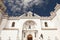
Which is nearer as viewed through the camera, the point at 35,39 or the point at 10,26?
the point at 35,39

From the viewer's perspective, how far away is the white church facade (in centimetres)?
2634

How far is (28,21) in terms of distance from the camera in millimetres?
29781

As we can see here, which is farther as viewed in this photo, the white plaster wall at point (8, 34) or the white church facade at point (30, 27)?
the white church facade at point (30, 27)

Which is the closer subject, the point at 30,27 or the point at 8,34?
the point at 8,34

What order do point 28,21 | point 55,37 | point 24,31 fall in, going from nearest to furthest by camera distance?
point 55,37
point 24,31
point 28,21

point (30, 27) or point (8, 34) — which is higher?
point (30, 27)

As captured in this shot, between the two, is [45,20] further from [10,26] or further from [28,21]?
[10,26]

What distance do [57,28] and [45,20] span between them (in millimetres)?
4497

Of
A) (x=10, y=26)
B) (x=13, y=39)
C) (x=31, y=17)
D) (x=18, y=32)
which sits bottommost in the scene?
(x=13, y=39)

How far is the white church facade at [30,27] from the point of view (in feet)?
86.4

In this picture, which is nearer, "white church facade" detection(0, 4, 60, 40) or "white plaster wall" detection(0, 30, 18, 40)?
"white plaster wall" detection(0, 30, 18, 40)

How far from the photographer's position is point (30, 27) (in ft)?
95.3

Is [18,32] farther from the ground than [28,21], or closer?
closer

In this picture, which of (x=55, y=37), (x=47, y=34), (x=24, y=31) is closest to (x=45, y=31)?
(x=47, y=34)
